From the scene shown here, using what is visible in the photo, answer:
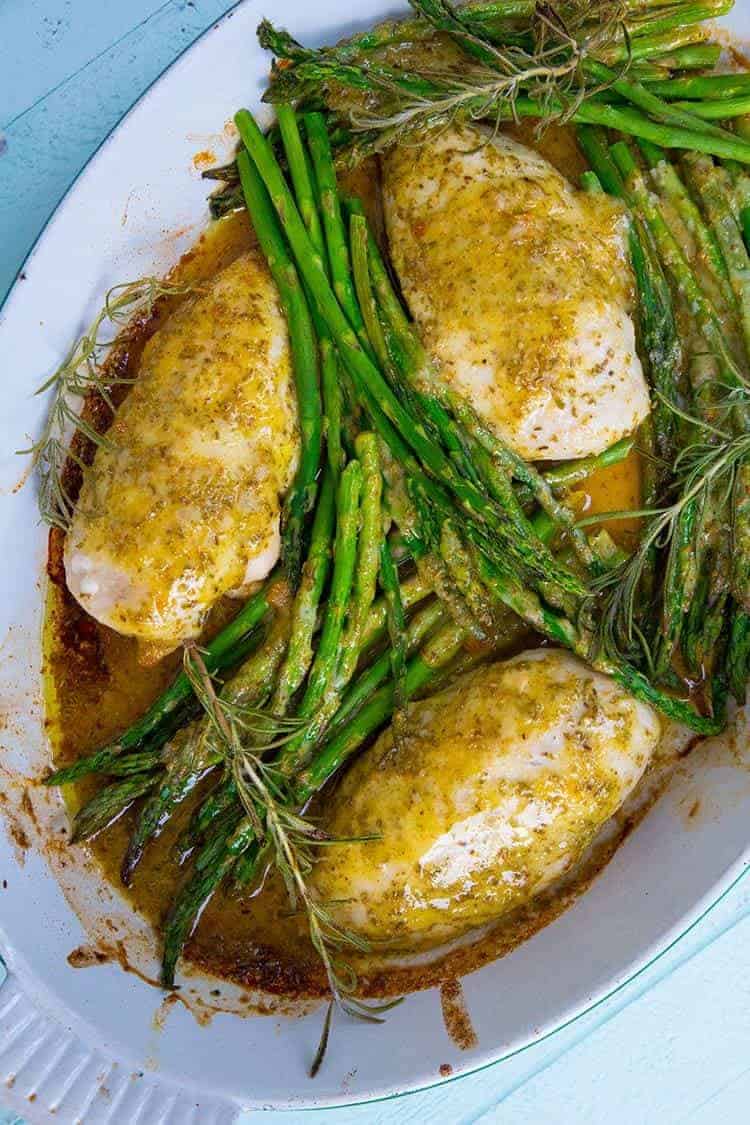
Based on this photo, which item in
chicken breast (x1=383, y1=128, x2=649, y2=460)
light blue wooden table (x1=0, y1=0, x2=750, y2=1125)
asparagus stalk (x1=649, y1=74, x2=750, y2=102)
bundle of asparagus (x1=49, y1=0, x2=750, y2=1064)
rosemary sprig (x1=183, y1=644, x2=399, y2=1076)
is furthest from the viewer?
light blue wooden table (x1=0, y1=0, x2=750, y2=1125)

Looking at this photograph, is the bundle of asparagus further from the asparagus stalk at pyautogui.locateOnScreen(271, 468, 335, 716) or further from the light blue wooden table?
the light blue wooden table

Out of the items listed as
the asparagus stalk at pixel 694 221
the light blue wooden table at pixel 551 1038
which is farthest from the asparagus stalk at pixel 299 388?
the asparagus stalk at pixel 694 221

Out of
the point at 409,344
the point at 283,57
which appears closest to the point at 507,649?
the point at 409,344

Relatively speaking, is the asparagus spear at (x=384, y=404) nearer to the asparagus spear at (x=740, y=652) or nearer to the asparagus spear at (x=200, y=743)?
the asparagus spear at (x=740, y=652)

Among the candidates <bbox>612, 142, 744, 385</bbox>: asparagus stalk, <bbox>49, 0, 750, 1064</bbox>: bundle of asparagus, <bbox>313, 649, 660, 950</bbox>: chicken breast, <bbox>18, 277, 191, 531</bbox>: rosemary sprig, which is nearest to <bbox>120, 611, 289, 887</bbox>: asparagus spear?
<bbox>49, 0, 750, 1064</bbox>: bundle of asparagus

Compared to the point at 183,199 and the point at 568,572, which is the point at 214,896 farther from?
the point at 183,199

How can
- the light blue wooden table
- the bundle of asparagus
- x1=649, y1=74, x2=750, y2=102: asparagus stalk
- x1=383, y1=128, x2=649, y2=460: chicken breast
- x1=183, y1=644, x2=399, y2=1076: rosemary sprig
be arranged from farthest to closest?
the light blue wooden table < x1=649, y1=74, x2=750, y2=102: asparagus stalk < the bundle of asparagus < x1=383, y1=128, x2=649, y2=460: chicken breast < x1=183, y1=644, x2=399, y2=1076: rosemary sprig

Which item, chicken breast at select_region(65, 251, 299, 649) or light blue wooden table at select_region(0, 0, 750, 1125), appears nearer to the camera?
chicken breast at select_region(65, 251, 299, 649)
